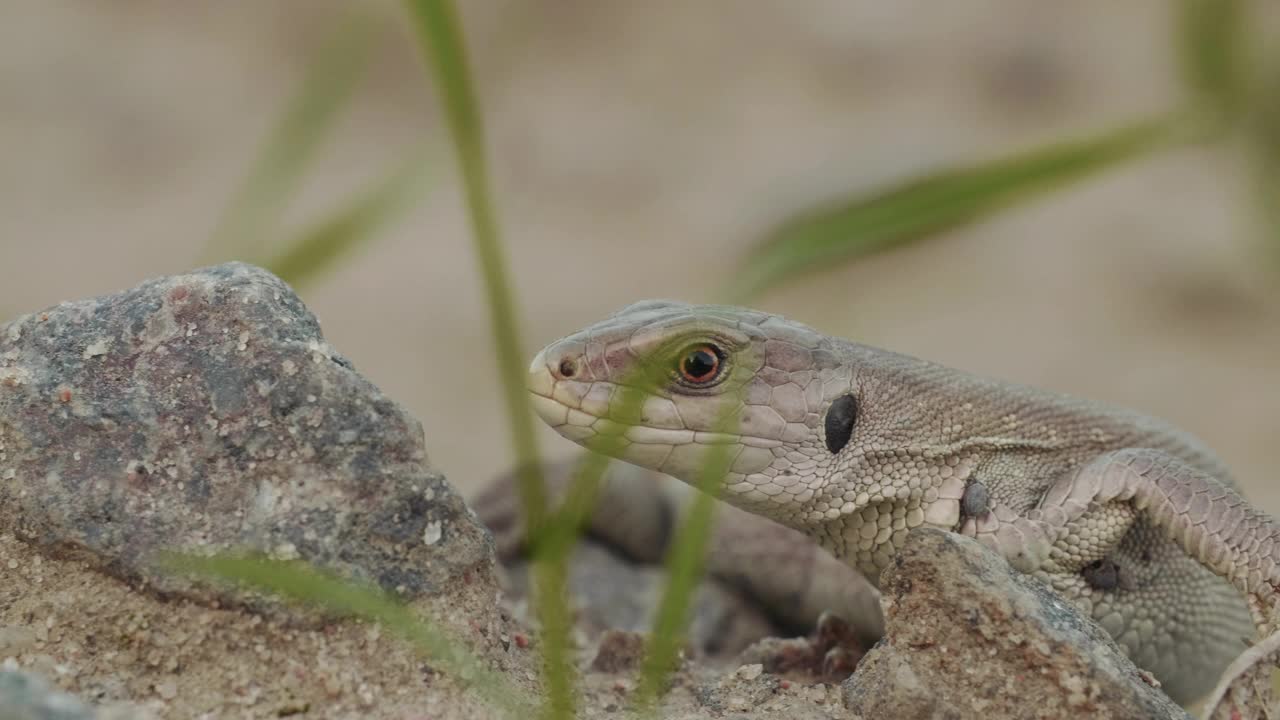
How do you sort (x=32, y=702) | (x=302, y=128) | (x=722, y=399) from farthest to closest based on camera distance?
(x=722, y=399) → (x=302, y=128) → (x=32, y=702)

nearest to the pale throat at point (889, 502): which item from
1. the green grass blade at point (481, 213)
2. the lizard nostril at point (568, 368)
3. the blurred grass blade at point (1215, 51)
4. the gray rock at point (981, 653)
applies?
the gray rock at point (981, 653)

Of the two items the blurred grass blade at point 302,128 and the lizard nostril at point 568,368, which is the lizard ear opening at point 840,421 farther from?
the blurred grass blade at point 302,128

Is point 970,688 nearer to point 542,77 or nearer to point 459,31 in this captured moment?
point 459,31

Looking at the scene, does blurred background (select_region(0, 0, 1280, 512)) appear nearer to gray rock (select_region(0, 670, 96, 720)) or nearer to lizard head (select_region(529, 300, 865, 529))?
lizard head (select_region(529, 300, 865, 529))

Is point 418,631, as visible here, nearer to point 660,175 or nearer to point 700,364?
point 700,364

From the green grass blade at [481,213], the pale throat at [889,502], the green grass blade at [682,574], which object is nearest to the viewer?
the green grass blade at [481,213]

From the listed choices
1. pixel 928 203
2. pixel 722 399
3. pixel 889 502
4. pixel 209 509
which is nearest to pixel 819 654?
pixel 889 502
